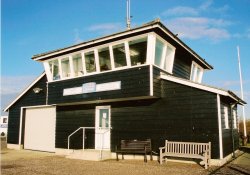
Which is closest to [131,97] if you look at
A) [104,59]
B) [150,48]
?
[150,48]

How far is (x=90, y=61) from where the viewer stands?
1385cm

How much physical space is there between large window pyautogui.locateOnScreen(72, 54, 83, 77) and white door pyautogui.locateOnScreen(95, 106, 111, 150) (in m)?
2.16

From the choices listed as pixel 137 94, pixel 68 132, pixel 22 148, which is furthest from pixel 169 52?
pixel 22 148

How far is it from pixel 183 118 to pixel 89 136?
5520 mm

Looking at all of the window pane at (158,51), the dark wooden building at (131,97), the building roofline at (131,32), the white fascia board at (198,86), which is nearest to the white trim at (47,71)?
the dark wooden building at (131,97)

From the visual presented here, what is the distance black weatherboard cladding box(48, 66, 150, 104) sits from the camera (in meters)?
11.5

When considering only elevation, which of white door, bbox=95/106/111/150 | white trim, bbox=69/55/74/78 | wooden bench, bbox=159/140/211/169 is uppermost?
white trim, bbox=69/55/74/78

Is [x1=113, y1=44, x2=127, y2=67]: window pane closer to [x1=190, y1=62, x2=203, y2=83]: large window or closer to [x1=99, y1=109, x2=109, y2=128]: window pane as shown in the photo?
[x1=99, y1=109, x2=109, y2=128]: window pane

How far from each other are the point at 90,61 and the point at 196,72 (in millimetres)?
7120

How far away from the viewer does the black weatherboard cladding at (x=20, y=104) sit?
17.2 metres

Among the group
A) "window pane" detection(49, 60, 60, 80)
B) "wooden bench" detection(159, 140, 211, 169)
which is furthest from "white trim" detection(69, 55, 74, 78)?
"wooden bench" detection(159, 140, 211, 169)

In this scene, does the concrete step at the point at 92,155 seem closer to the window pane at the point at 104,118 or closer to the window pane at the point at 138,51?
the window pane at the point at 104,118

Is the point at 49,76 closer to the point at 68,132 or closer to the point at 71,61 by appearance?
the point at 71,61

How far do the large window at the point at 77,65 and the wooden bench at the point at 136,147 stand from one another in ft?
15.2
